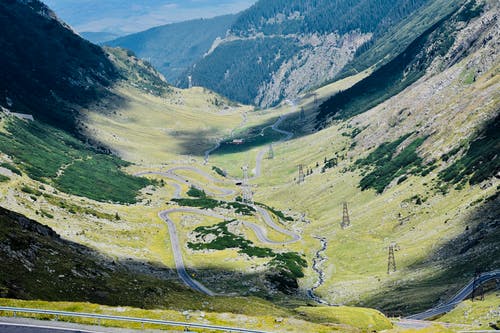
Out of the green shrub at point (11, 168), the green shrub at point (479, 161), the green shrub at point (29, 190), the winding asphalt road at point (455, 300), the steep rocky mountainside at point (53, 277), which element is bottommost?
the steep rocky mountainside at point (53, 277)

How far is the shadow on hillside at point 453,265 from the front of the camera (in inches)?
4247

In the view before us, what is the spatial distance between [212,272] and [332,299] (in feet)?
94.4

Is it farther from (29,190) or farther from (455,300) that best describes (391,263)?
(29,190)

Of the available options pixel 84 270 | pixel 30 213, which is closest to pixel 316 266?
pixel 30 213

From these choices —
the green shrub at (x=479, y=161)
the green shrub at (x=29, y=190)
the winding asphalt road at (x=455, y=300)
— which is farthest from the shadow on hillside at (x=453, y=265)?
the green shrub at (x=29, y=190)

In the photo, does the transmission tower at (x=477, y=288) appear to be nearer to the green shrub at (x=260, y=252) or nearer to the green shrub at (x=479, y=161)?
the green shrub at (x=260, y=252)

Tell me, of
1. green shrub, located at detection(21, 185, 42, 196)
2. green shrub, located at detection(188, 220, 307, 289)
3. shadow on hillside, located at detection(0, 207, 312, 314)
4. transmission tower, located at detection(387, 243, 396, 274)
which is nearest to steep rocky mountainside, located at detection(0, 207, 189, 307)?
shadow on hillside, located at detection(0, 207, 312, 314)

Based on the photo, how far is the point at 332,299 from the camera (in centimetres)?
13362

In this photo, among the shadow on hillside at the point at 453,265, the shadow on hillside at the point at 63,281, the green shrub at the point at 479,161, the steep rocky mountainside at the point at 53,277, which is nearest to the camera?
the steep rocky mountainside at the point at 53,277

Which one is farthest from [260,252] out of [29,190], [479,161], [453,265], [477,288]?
[477,288]

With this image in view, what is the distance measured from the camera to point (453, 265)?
123 meters

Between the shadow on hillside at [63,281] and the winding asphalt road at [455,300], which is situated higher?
the winding asphalt road at [455,300]

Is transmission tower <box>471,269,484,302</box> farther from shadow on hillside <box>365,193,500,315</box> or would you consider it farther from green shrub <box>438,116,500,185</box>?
green shrub <box>438,116,500,185</box>

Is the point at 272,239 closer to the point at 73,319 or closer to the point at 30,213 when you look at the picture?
the point at 30,213
